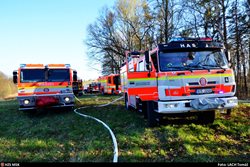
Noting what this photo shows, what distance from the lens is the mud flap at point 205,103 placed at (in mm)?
7570

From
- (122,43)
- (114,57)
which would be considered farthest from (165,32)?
(114,57)

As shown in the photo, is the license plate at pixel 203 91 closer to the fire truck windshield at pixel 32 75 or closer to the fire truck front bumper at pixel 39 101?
the fire truck front bumper at pixel 39 101

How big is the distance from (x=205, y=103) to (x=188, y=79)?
35.1 inches

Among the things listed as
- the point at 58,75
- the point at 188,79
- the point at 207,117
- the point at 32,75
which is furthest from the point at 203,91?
the point at 32,75

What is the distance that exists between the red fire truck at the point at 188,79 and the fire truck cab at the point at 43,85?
638 cm

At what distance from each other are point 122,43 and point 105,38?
3226 millimetres

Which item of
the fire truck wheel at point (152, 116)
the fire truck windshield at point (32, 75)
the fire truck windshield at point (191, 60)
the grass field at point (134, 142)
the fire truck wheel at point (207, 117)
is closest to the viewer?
the grass field at point (134, 142)

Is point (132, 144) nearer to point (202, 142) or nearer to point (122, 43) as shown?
point (202, 142)

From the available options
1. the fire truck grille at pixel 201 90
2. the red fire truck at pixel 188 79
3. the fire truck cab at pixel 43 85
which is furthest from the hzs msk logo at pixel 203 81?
the fire truck cab at pixel 43 85

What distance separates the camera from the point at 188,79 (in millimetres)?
7719

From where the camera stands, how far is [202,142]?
23.1 ft

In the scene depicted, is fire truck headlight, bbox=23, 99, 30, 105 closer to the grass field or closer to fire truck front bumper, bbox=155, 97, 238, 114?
the grass field

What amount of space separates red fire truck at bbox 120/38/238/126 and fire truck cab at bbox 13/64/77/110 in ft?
20.9

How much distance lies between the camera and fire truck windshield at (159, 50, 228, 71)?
800cm
